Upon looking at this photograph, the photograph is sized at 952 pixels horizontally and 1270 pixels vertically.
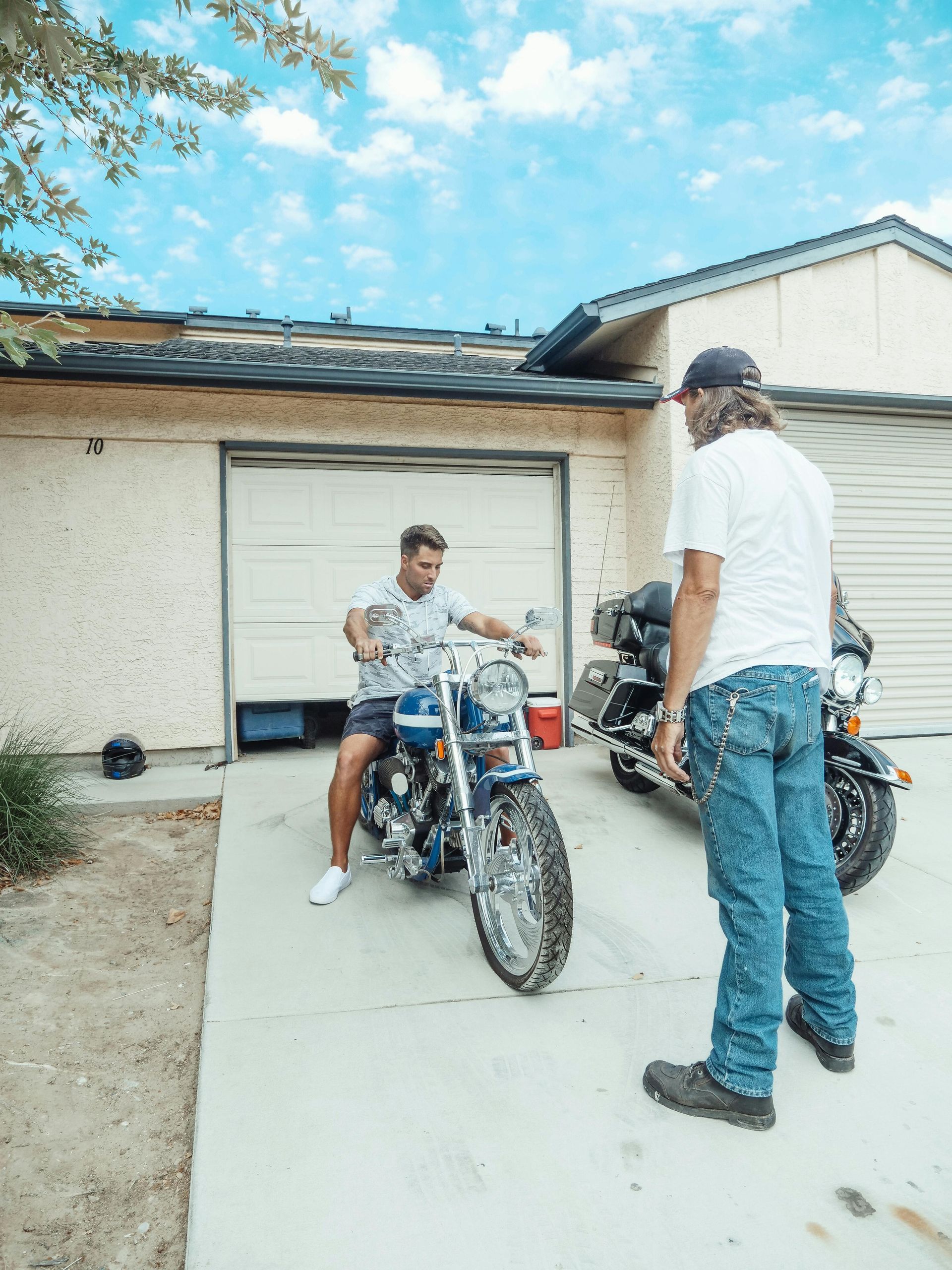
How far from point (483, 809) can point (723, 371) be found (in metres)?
1.51

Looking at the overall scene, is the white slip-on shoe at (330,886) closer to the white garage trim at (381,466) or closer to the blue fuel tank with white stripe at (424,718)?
the blue fuel tank with white stripe at (424,718)

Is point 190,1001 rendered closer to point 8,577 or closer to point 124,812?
point 124,812

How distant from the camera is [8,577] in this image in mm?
5449

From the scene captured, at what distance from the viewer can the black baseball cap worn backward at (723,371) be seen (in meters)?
2.08

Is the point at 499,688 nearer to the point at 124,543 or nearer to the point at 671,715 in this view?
the point at 671,715

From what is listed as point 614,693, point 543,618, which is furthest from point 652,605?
point 543,618

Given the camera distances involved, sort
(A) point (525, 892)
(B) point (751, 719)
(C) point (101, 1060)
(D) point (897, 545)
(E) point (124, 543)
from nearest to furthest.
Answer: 1. (B) point (751, 719)
2. (C) point (101, 1060)
3. (A) point (525, 892)
4. (E) point (124, 543)
5. (D) point (897, 545)

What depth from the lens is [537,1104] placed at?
2062 millimetres

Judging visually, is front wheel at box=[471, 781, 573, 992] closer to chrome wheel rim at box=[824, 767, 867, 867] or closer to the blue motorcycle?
the blue motorcycle

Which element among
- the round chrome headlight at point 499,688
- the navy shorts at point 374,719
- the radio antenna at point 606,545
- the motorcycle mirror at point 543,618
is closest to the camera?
the round chrome headlight at point 499,688

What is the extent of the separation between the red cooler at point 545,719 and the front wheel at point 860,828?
2.56 metres

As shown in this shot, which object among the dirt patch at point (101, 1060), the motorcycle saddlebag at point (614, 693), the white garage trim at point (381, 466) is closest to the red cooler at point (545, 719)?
the white garage trim at point (381, 466)

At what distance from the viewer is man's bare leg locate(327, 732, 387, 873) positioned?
3398 mm

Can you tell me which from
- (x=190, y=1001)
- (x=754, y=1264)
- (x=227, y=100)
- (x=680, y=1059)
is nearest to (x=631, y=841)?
(x=680, y=1059)
